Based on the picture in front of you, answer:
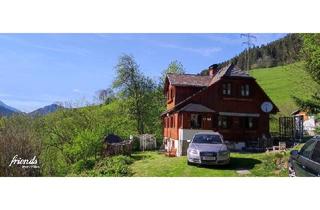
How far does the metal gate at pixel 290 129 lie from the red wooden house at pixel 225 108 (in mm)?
A: 655

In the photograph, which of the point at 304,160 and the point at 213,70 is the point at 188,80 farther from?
the point at 304,160

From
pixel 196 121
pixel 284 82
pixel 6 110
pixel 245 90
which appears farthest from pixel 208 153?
pixel 6 110

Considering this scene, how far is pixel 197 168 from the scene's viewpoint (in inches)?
666

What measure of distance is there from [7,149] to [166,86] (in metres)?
10.5

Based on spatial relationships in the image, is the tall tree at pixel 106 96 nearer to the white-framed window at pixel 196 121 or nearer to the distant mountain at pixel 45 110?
the distant mountain at pixel 45 110

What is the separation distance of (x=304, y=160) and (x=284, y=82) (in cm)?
1180

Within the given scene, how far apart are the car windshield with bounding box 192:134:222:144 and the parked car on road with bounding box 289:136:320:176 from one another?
653 cm

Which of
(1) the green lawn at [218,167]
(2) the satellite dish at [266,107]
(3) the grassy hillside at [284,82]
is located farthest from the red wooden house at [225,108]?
(1) the green lawn at [218,167]

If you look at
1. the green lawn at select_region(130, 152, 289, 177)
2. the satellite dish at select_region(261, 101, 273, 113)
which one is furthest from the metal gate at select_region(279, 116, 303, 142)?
the green lawn at select_region(130, 152, 289, 177)

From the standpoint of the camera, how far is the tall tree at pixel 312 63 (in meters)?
19.4

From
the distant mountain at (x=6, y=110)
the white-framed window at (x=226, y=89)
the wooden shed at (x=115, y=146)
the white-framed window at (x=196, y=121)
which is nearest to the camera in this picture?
the wooden shed at (x=115, y=146)

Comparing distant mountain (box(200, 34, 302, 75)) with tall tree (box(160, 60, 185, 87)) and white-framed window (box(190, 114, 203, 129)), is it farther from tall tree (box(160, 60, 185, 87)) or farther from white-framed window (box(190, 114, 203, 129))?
white-framed window (box(190, 114, 203, 129))
